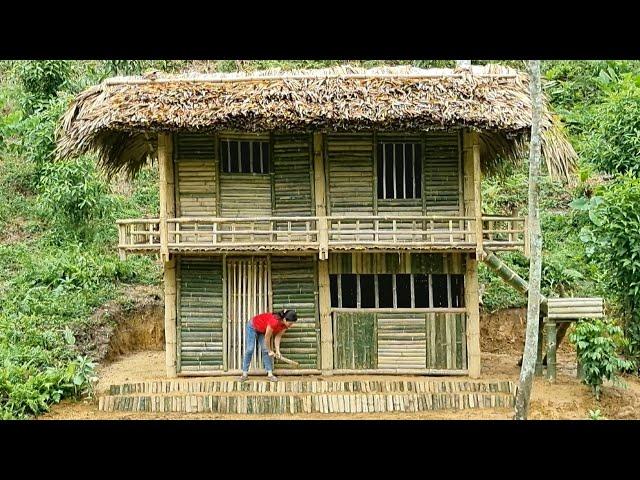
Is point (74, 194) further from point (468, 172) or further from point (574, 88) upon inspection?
point (574, 88)

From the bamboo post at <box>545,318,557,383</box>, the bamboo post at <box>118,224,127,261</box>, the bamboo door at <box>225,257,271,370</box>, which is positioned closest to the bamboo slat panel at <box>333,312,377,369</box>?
the bamboo door at <box>225,257,271,370</box>

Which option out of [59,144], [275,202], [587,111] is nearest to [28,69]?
[59,144]

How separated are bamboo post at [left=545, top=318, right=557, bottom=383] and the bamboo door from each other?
17.0 feet

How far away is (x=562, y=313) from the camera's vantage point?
13.3 meters

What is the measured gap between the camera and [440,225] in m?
13.3

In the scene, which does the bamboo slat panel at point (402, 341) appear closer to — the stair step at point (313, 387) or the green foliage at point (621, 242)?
the stair step at point (313, 387)

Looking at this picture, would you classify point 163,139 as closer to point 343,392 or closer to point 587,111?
point 343,392

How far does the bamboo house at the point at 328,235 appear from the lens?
42.4ft

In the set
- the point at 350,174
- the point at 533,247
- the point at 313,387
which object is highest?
the point at 350,174

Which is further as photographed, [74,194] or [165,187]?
[74,194]

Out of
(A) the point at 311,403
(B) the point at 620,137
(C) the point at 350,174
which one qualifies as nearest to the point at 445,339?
(A) the point at 311,403

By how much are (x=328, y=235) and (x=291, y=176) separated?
1.44 meters

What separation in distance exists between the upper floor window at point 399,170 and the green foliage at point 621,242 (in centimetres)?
352

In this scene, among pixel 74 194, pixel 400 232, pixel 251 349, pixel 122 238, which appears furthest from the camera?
Answer: pixel 74 194
